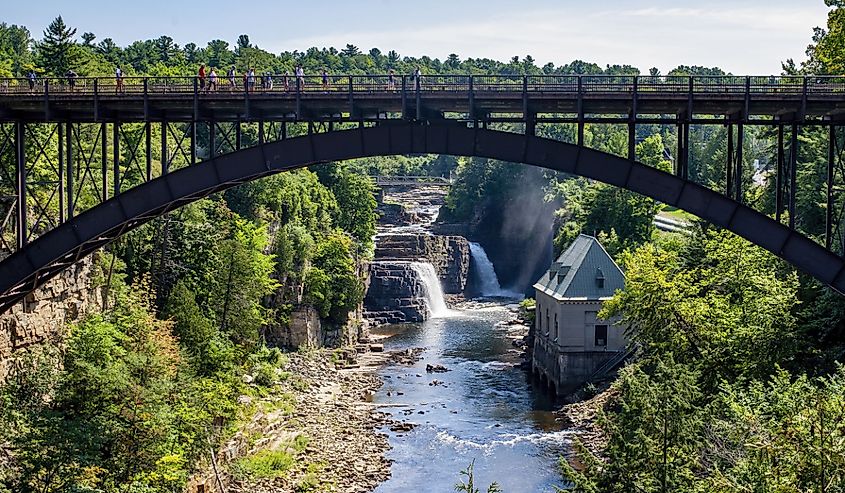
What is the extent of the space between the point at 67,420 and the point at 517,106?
1630cm

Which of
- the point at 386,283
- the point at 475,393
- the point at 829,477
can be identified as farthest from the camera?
the point at 386,283

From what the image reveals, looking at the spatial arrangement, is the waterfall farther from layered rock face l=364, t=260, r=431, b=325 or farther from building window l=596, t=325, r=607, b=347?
building window l=596, t=325, r=607, b=347

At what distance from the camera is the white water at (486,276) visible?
99.9 meters

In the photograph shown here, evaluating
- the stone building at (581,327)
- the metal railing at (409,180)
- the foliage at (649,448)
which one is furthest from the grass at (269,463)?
the metal railing at (409,180)

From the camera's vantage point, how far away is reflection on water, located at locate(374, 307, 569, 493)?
145ft

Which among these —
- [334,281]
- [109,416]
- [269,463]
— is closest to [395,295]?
[334,281]

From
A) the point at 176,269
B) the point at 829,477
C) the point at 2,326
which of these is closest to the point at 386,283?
the point at 176,269

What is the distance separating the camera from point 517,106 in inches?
1326

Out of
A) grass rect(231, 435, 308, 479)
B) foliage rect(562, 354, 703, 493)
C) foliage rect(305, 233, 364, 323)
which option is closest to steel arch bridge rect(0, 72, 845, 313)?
foliage rect(562, 354, 703, 493)

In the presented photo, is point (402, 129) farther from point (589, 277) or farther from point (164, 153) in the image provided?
point (589, 277)

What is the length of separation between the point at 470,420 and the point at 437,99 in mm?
22531

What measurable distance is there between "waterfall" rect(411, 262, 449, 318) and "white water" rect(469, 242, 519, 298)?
9.23 m

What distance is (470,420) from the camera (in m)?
52.2

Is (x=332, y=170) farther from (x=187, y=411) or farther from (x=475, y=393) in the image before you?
(x=187, y=411)
